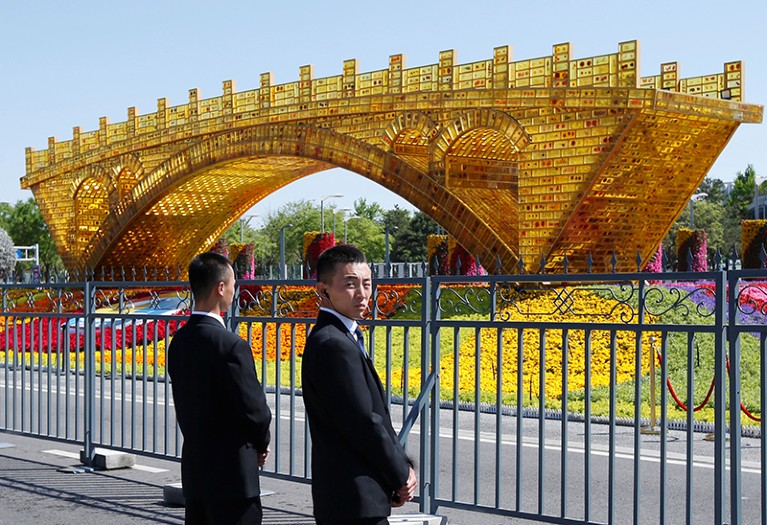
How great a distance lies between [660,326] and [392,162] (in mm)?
18864

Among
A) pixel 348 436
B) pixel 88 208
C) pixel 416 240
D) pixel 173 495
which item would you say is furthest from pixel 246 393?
pixel 416 240

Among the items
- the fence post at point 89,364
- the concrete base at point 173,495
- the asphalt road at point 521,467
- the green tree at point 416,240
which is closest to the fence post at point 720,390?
the asphalt road at point 521,467

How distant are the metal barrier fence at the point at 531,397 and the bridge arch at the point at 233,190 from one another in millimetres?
5181

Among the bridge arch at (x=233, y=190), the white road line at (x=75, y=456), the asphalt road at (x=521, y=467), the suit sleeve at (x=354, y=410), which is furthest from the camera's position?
the bridge arch at (x=233, y=190)

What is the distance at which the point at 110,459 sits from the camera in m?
9.00

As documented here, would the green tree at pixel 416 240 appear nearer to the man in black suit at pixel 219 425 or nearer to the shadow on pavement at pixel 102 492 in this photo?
the shadow on pavement at pixel 102 492

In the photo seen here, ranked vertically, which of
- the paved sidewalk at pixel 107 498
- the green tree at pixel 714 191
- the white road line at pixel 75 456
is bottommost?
the white road line at pixel 75 456

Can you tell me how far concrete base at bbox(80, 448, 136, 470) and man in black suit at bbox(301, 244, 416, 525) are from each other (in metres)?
5.68

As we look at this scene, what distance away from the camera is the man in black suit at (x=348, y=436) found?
3594mm

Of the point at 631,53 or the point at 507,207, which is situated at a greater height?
the point at 631,53

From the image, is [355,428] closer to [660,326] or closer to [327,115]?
[660,326]

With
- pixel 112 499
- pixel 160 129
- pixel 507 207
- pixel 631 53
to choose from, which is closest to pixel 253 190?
pixel 160 129

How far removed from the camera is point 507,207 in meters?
23.1

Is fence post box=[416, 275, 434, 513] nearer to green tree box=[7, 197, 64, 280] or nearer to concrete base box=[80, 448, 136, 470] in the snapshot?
concrete base box=[80, 448, 136, 470]
